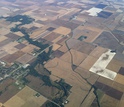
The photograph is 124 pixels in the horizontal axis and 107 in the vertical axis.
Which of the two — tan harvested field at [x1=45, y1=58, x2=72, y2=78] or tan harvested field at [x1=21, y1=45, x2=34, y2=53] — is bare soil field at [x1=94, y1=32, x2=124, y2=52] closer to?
tan harvested field at [x1=45, y1=58, x2=72, y2=78]

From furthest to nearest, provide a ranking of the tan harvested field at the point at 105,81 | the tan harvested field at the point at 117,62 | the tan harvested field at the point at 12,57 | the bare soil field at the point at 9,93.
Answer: the tan harvested field at the point at 12,57, the tan harvested field at the point at 117,62, the tan harvested field at the point at 105,81, the bare soil field at the point at 9,93

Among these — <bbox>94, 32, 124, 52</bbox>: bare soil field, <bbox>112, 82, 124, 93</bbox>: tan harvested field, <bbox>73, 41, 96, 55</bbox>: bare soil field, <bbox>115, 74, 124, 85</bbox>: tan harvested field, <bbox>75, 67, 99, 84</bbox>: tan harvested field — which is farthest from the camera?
<bbox>94, 32, 124, 52</bbox>: bare soil field

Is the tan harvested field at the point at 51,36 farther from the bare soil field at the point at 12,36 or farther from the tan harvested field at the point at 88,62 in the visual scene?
the tan harvested field at the point at 88,62

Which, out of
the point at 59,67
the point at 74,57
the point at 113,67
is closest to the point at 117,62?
the point at 113,67

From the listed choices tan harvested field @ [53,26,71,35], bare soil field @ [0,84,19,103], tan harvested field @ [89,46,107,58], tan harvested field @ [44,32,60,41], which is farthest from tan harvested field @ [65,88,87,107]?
tan harvested field @ [53,26,71,35]

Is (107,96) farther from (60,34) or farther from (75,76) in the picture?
(60,34)

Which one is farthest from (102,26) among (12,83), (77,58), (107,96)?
(12,83)

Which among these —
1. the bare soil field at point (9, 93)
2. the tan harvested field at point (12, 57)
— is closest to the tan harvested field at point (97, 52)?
the tan harvested field at point (12, 57)
